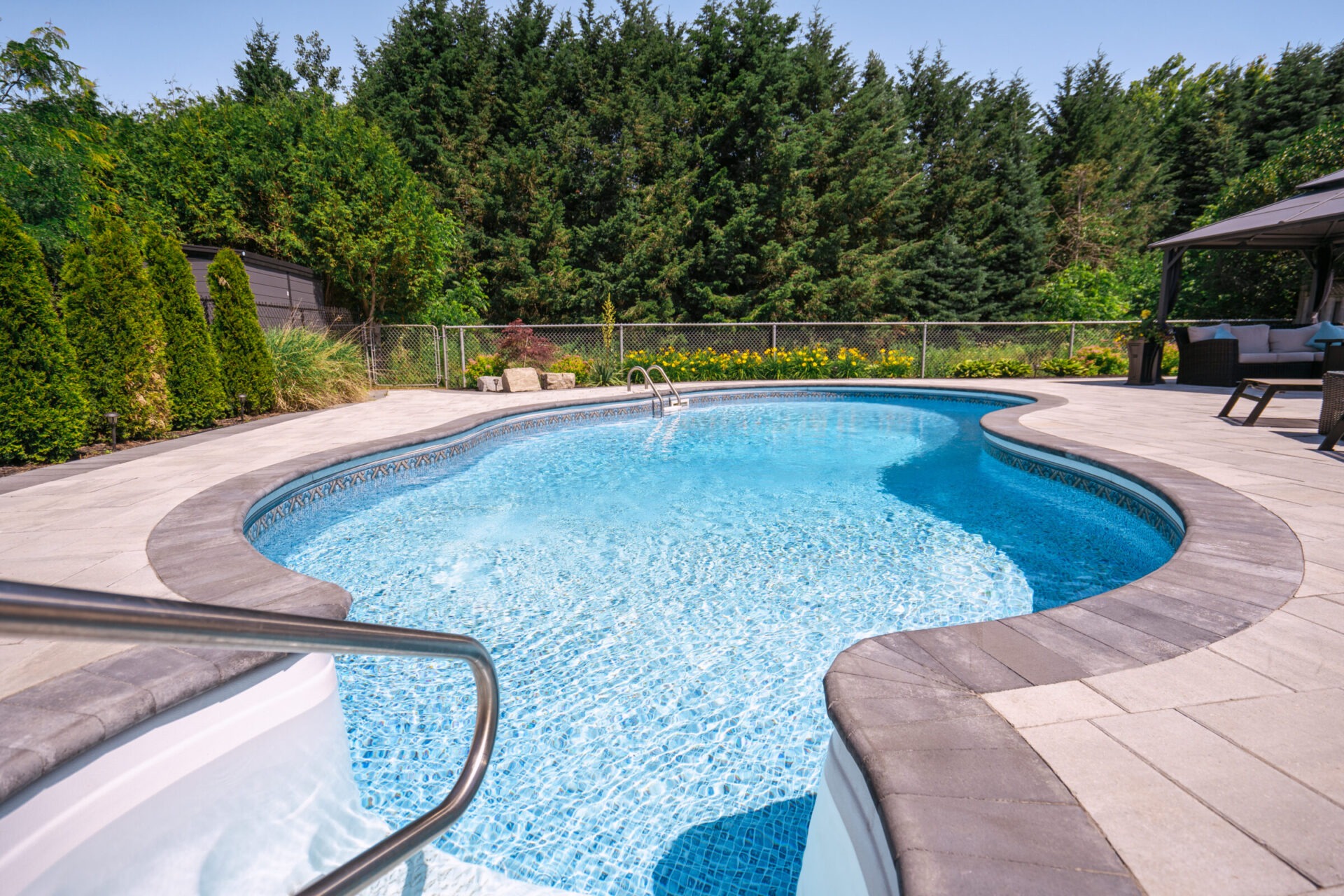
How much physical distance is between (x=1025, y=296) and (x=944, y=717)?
920 inches

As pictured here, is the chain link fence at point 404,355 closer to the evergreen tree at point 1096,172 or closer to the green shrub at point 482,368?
the green shrub at point 482,368

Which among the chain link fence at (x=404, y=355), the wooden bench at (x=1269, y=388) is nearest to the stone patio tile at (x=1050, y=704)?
the wooden bench at (x=1269, y=388)

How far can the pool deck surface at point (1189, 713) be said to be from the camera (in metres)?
1.17

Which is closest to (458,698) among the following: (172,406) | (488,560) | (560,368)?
(488,560)

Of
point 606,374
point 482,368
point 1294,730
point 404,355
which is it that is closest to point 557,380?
point 606,374

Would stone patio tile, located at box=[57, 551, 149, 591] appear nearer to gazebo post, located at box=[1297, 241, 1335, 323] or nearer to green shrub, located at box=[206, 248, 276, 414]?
green shrub, located at box=[206, 248, 276, 414]

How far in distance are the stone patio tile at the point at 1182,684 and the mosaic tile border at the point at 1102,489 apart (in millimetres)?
1691

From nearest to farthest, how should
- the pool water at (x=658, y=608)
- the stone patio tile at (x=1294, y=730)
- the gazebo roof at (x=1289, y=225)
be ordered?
the stone patio tile at (x=1294, y=730)
the pool water at (x=658, y=608)
the gazebo roof at (x=1289, y=225)

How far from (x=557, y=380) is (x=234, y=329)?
5.61 metres

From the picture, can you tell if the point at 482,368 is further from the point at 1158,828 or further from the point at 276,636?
the point at 1158,828

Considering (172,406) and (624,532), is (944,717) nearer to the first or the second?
(624,532)

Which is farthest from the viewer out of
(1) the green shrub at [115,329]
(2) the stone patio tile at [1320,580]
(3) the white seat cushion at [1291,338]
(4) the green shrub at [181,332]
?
(3) the white seat cushion at [1291,338]

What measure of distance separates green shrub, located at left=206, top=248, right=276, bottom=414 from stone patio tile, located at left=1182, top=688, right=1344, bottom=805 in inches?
344

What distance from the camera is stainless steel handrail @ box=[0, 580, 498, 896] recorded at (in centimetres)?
57
